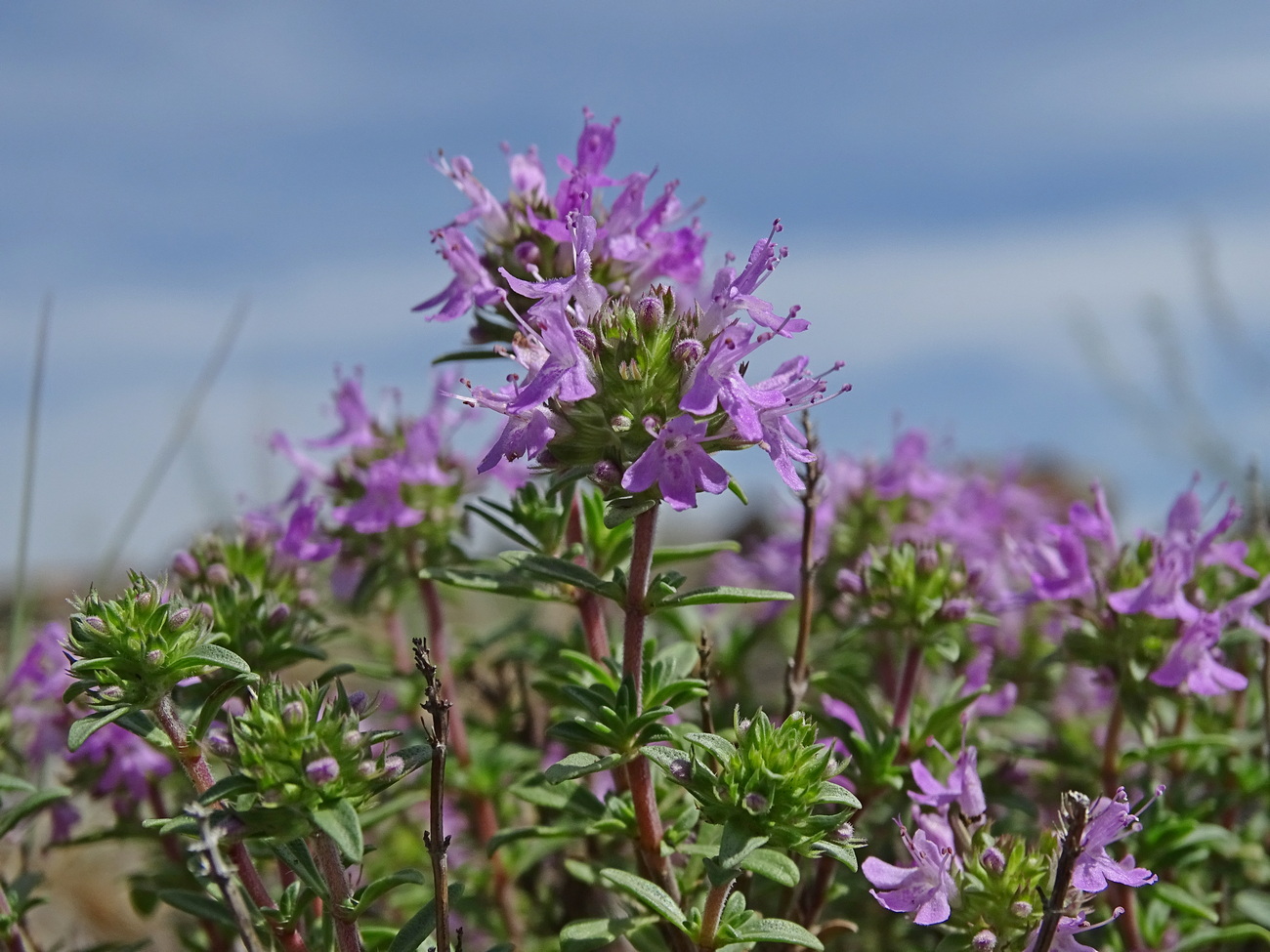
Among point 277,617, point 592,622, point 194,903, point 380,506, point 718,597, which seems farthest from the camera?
point 380,506

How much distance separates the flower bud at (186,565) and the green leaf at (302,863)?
1.01 metres

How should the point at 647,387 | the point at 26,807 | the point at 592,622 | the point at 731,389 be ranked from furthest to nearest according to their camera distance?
1. the point at 592,622
2. the point at 26,807
3. the point at 647,387
4. the point at 731,389

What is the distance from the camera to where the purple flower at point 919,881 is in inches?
95.3

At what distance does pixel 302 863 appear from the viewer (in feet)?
7.82

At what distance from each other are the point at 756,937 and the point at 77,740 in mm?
1410

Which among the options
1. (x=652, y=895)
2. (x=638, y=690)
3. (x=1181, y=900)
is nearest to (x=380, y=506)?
(x=638, y=690)

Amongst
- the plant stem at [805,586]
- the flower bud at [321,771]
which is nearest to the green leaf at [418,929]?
the flower bud at [321,771]

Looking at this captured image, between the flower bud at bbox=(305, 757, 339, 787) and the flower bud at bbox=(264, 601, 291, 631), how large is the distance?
35.9 inches

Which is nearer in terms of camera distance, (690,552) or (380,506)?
(690,552)

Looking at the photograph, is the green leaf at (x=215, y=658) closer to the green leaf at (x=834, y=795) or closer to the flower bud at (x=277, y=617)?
the flower bud at (x=277, y=617)

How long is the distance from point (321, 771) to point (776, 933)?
97 centimetres

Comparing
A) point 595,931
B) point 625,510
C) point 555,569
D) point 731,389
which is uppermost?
point 731,389

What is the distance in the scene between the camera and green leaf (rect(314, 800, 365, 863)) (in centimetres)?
204

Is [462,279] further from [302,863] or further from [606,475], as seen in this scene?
[302,863]
